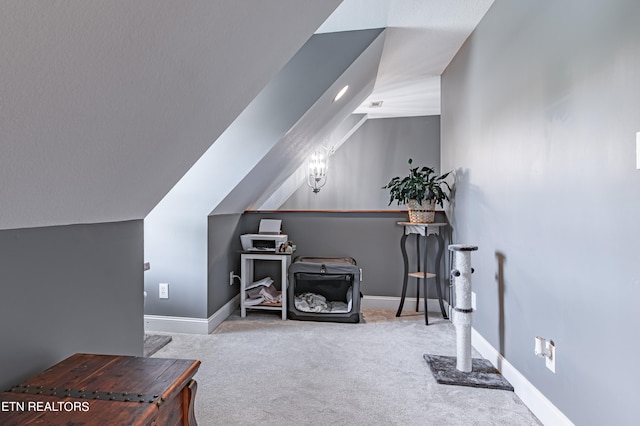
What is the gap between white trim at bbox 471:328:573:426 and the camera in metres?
1.62

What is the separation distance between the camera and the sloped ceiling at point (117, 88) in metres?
0.66

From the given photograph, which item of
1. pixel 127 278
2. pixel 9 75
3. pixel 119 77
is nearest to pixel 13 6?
pixel 9 75

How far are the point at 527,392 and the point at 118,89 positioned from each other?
7.42 feet

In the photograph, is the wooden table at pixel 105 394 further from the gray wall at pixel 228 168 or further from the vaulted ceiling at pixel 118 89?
the gray wall at pixel 228 168

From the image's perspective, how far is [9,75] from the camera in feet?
2.07

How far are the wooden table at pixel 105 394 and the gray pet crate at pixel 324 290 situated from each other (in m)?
2.17

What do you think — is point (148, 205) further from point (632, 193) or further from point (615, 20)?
point (615, 20)

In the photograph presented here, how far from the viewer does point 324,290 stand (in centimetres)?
359

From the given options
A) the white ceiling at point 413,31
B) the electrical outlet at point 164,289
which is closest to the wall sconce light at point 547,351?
the white ceiling at point 413,31

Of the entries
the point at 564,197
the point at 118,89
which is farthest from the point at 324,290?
the point at 118,89

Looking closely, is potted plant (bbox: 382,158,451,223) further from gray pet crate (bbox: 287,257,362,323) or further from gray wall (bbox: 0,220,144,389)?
gray wall (bbox: 0,220,144,389)

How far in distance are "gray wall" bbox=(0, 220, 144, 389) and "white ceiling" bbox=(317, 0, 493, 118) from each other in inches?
73.0

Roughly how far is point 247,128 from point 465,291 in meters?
1.85
